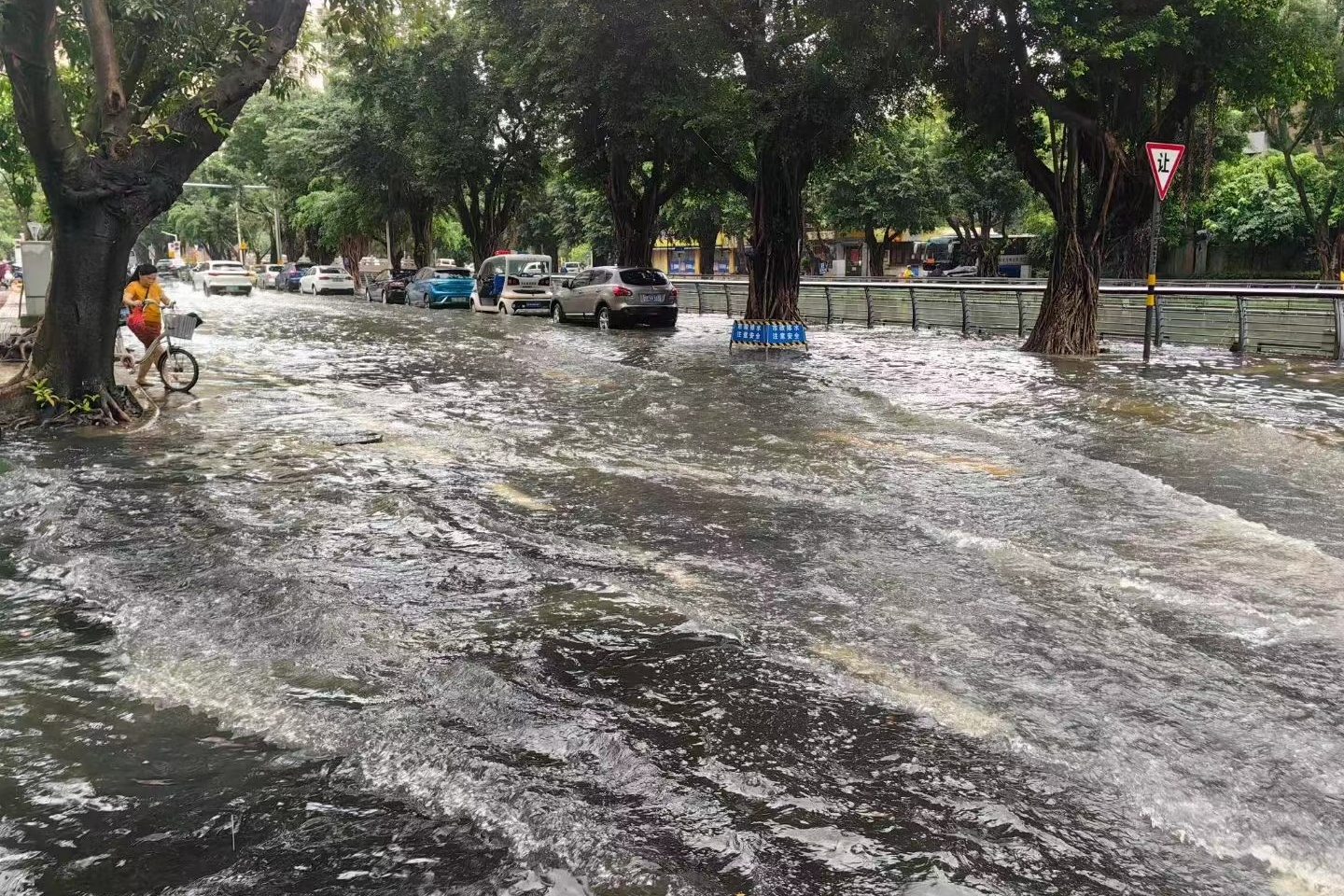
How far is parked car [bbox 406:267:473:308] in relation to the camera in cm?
3803

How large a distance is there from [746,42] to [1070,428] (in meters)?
12.2

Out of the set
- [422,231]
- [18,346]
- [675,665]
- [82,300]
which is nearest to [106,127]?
[82,300]

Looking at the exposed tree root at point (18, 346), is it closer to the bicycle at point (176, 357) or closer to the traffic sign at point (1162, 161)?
the bicycle at point (176, 357)

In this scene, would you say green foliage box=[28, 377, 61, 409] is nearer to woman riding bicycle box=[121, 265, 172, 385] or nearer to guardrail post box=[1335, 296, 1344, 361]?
woman riding bicycle box=[121, 265, 172, 385]

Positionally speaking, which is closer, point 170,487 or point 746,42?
point 170,487

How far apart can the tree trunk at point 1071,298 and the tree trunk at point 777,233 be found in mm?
5664

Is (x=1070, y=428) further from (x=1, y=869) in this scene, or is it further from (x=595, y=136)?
(x=595, y=136)

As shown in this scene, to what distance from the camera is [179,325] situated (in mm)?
13398

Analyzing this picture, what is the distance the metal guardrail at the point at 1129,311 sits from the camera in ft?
57.1

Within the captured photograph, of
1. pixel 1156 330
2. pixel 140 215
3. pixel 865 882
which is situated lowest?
pixel 865 882

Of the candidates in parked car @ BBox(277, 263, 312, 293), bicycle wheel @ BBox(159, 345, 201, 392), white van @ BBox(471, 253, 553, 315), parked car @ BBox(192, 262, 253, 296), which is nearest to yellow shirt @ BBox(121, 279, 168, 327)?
bicycle wheel @ BBox(159, 345, 201, 392)

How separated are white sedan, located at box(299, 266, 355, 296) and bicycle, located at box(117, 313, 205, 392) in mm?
38229

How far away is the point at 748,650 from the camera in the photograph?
487 centimetres

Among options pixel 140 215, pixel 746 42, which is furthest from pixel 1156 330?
pixel 140 215
